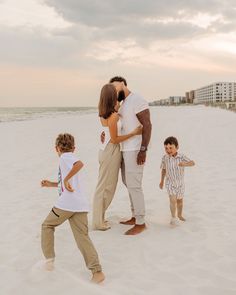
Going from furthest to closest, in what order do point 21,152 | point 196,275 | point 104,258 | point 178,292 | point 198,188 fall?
1. point 21,152
2. point 198,188
3. point 104,258
4. point 196,275
5. point 178,292

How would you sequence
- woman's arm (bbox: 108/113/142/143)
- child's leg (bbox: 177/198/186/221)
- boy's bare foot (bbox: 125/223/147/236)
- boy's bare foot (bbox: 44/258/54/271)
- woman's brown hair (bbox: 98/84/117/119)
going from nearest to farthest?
1. boy's bare foot (bbox: 44/258/54/271)
2. woman's brown hair (bbox: 98/84/117/119)
3. woman's arm (bbox: 108/113/142/143)
4. boy's bare foot (bbox: 125/223/147/236)
5. child's leg (bbox: 177/198/186/221)

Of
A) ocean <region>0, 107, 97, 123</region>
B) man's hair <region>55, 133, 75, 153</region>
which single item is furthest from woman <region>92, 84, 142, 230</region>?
ocean <region>0, 107, 97, 123</region>

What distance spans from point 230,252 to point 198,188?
2895 millimetres

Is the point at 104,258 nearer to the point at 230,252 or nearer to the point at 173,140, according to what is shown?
the point at 230,252

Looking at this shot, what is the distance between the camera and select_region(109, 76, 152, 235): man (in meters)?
4.48

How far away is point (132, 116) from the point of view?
14.9 ft

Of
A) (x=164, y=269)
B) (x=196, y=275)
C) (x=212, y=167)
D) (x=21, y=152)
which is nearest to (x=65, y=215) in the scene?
(x=164, y=269)

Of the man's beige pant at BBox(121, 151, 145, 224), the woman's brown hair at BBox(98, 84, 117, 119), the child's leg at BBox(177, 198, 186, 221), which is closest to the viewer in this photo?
the woman's brown hair at BBox(98, 84, 117, 119)

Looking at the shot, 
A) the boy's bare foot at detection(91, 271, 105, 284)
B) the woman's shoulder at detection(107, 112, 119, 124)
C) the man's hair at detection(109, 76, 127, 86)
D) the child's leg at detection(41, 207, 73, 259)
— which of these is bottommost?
the boy's bare foot at detection(91, 271, 105, 284)

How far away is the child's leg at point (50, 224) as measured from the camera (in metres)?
3.42

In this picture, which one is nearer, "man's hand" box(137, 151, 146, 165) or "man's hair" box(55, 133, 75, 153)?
"man's hair" box(55, 133, 75, 153)

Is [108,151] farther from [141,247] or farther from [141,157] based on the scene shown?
[141,247]

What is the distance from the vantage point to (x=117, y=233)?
4711mm

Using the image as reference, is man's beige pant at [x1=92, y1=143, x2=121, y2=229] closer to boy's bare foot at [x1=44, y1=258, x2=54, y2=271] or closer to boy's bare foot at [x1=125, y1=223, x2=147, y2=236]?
boy's bare foot at [x1=125, y1=223, x2=147, y2=236]
